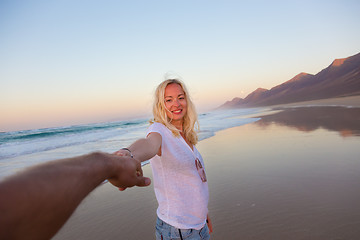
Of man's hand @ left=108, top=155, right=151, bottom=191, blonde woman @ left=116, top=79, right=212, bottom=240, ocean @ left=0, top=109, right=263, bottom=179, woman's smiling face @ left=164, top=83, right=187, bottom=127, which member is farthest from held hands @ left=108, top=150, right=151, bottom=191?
woman's smiling face @ left=164, top=83, right=187, bottom=127

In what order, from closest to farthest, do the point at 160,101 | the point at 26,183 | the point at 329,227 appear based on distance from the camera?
the point at 26,183 < the point at 160,101 < the point at 329,227

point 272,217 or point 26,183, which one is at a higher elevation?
point 26,183

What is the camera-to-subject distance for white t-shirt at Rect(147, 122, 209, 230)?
1723 millimetres

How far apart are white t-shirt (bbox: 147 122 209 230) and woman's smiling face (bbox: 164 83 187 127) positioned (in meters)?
0.36

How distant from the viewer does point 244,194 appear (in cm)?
415

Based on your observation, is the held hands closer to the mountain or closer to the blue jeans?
the blue jeans

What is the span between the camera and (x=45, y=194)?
51 cm

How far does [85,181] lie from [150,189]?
14.8 feet

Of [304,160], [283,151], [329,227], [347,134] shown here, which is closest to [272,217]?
[329,227]

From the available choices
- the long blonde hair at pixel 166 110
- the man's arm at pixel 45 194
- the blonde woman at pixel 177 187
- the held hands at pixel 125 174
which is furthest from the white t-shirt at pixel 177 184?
the man's arm at pixel 45 194

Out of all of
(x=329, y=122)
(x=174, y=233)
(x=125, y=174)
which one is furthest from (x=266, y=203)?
(x=329, y=122)

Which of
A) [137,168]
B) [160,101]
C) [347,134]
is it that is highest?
[160,101]

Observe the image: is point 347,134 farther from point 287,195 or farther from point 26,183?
point 26,183

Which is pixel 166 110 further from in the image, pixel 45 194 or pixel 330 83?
pixel 330 83
